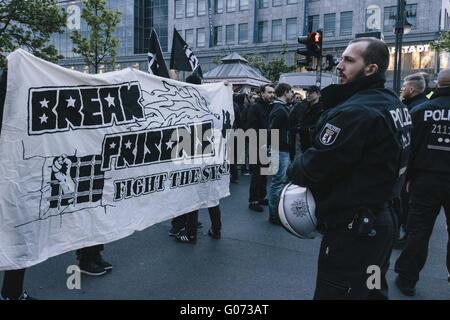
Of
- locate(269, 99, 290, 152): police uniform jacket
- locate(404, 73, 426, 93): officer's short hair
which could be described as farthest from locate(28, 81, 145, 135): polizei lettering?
locate(404, 73, 426, 93): officer's short hair

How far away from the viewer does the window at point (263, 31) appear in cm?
4897

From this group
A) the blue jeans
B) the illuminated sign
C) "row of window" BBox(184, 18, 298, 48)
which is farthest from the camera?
"row of window" BBox(184, 18, 298, 48)

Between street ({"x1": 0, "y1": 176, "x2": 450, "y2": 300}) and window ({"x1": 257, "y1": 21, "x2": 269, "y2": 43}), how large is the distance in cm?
4530

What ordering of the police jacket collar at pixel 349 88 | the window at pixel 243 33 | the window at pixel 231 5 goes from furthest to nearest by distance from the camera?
the window at pixel 231 5 < the window at pixel 243 33 < the police jacket collar at pixel 349 88

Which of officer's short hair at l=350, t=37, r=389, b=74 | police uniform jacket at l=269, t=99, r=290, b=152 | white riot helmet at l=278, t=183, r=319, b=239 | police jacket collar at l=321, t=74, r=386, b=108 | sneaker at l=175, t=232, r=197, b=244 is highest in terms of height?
officer's short hair at l=350, t=37, r=389, b=74

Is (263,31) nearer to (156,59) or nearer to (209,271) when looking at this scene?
(156,59)

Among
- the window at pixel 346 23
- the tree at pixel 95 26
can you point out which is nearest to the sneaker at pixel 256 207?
the tree at pixel 95 26

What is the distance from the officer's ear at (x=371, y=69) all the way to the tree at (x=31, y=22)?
65.5ft

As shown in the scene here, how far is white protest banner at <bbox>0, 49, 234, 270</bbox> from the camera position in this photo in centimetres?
347

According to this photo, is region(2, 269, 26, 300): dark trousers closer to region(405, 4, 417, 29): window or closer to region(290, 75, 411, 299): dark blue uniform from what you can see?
region(290, 75, 411, 299): dark blue uniform

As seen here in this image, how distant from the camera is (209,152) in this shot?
5758 millimetres

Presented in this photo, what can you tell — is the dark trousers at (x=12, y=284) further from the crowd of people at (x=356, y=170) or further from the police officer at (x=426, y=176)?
the police officer at (x=426, y=176)

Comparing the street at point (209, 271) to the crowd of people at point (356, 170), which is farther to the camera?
the street at point (209, 271)
